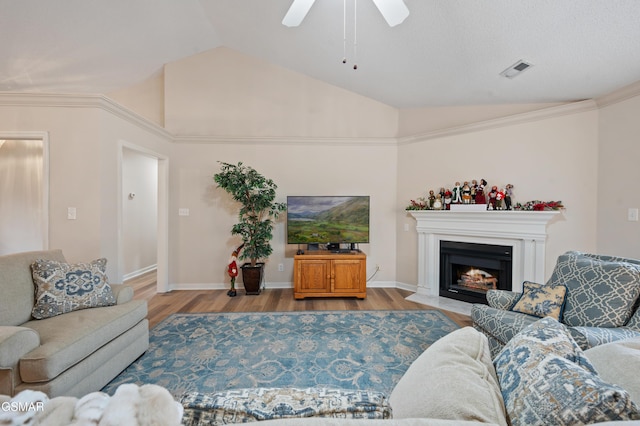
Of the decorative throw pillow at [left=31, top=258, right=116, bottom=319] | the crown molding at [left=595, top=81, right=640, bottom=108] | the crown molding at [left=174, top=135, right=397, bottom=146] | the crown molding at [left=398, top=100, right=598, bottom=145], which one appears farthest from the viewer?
the crown molding at [left=174, top=135, right=397, bottom=146]

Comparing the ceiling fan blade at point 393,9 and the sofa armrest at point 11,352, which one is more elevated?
the ceiling fan blade at point 393,9

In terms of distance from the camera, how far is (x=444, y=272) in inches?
148

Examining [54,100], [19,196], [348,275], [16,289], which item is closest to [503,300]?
[348,275]

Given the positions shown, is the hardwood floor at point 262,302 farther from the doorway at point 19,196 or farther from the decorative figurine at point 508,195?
the doorway at point 19,196

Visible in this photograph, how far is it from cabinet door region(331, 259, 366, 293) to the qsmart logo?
3196 millimetres

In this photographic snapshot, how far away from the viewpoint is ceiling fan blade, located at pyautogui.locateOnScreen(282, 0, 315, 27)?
1786 mm

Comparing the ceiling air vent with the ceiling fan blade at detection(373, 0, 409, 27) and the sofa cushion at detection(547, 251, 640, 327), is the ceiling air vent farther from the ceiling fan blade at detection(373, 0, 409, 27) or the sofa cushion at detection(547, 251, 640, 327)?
the sofa cushion at detection(547, 251, 640, 327)

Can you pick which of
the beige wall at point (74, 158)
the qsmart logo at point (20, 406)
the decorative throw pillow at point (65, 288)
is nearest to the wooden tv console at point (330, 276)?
the decorative throw pillow at point (65, 288)

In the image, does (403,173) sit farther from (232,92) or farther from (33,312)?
(33,312)

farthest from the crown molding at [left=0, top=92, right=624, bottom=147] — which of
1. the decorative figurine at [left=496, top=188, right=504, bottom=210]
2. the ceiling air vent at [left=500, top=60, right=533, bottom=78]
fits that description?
the decorative figurine at [left=496, top=188, right=504, bottom=210]

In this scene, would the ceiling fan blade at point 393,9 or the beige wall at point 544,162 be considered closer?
the ceiling fan blade at point 393,9

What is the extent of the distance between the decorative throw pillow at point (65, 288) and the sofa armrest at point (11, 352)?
48 centimetres

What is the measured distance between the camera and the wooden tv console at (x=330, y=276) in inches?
142

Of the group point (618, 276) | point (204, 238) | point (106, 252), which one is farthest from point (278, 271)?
point (618, 276)
